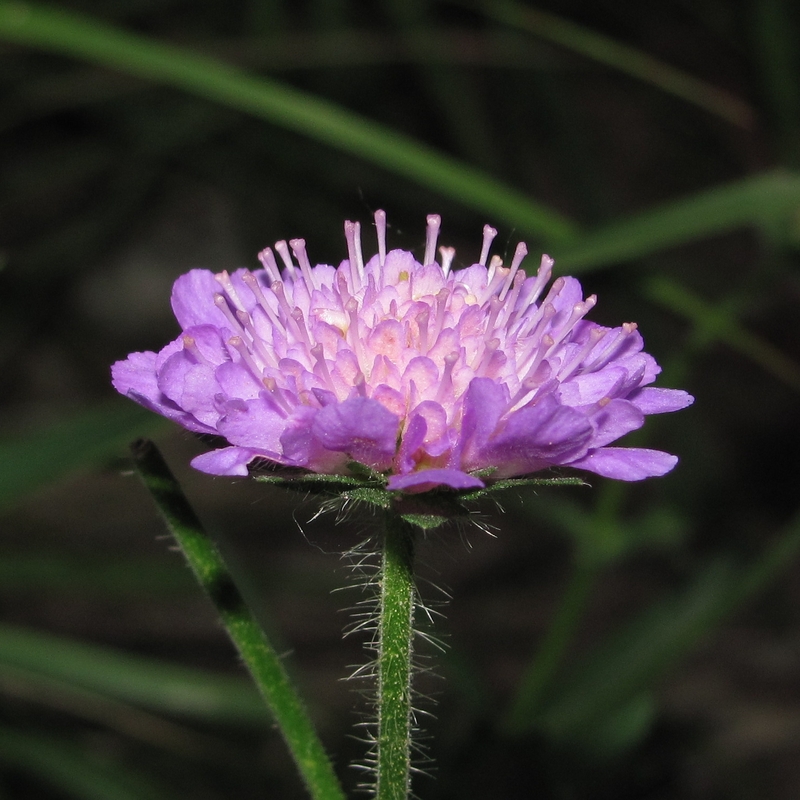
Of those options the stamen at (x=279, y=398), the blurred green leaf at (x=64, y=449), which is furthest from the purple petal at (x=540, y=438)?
the blurred green leaf at (x=64, y=449)

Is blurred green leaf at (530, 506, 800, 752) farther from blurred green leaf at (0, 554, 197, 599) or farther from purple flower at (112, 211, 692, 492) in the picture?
purple flower at (112, 211, 692, 492)

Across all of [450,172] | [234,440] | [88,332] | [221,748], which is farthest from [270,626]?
[88,332]

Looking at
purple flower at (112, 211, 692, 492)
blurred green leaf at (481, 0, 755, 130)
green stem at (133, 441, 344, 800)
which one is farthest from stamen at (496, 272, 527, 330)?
blurred green leaf at (481, 0, 755, 130)

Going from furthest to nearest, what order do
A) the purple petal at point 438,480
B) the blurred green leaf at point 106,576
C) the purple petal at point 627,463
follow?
the blurred green leaf at point 106,576 → the purple petal at point 627,463 → the purple petal at point 438,480

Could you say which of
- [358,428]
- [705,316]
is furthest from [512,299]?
[705,316]

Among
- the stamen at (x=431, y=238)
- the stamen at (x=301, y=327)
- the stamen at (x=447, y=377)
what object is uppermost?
the stamen at (x=431, y=238)

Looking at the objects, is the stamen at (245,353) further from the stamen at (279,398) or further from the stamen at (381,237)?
the stamen at (381,237)

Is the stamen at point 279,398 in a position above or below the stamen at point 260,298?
below
